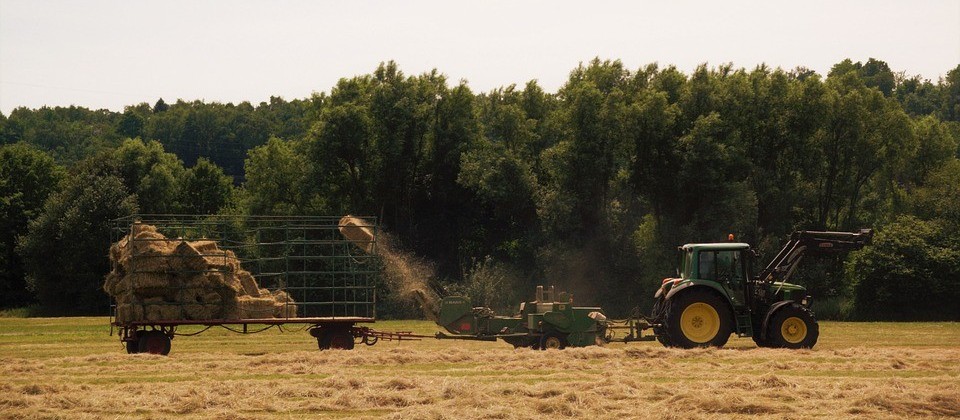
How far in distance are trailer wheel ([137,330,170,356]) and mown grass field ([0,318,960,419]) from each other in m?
0.44

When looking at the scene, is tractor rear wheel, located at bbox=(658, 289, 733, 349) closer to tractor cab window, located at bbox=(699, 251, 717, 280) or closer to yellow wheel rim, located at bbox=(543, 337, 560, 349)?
tractor cab window, located at bbox=(699, 251, 717, 280)

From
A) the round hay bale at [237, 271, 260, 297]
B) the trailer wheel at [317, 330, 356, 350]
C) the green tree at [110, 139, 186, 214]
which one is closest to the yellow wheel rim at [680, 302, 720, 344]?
the trailer wheel at [317, 330, 356, 350]

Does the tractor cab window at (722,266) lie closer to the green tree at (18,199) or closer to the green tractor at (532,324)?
the green tractor at (532,324)

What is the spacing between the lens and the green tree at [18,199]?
217 feet

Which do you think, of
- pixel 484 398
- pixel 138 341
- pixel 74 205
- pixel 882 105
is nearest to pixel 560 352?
pixel 484 398

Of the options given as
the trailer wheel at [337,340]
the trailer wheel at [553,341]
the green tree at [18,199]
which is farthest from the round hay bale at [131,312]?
the green tree at [18,199]

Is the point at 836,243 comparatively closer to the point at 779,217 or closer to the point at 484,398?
the point at 484,398

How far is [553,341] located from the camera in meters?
24.9

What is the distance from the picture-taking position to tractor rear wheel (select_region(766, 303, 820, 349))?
974 inches

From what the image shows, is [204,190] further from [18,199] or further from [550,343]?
[550,343]

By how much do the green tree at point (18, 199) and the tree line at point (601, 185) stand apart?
0.85 feet

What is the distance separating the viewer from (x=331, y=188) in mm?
56531

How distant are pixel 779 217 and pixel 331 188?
2105 cm

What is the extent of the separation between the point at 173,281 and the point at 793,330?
13.2 m
